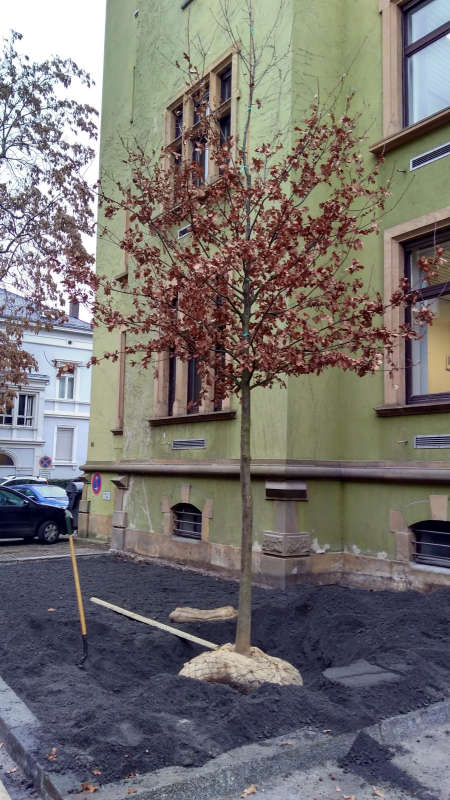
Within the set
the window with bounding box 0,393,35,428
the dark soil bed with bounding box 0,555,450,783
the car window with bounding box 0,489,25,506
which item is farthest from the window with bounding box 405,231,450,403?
the window with bounding box 0,393,35,428

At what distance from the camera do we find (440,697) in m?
4.55

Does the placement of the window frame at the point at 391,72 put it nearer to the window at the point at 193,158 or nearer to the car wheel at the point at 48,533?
the window at the point at 193,158

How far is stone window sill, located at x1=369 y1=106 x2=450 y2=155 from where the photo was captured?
8.65 meters

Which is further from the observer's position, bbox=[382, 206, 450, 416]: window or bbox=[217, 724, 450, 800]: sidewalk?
bbox=[382, 206, 450, 416]: window

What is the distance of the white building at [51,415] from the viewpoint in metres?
44.8

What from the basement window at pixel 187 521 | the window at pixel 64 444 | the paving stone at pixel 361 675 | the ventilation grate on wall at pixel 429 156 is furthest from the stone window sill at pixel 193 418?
the window at pixel 64 444

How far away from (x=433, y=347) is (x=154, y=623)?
494 centimetres

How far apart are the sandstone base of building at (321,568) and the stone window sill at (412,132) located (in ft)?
Answer: 17.2

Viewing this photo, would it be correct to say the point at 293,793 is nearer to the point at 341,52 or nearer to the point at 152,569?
the point at 152,569

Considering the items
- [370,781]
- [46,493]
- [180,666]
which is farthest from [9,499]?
[370,781]

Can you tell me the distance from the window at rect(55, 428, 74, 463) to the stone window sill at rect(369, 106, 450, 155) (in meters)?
40.3

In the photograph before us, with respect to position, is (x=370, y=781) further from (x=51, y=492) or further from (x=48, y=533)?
(x=51, y=492)

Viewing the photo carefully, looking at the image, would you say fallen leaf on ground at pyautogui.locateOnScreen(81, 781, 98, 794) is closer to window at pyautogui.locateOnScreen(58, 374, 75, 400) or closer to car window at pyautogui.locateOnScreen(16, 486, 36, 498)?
car window at pyautogui.locateOnScreen(16, 486, 36, 498)

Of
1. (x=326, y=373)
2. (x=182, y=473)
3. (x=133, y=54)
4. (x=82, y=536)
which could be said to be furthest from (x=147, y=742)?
(x=133, y=54)
